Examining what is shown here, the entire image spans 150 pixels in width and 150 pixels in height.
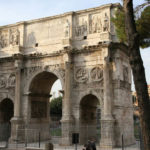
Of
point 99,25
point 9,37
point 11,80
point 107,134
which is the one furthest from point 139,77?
point 9,37

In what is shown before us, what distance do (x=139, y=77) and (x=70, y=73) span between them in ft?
35.5

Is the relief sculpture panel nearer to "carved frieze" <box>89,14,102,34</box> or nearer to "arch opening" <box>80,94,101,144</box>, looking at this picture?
"carved frieze" <box>89,14,102,34</box>

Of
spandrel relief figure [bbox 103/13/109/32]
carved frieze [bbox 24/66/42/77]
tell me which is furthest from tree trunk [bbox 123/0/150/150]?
carved frieze [bbox 24/66/42/77]

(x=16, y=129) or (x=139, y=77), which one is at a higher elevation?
(x=139, y=77)

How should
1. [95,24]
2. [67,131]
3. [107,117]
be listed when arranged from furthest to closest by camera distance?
[95,24], [67,131], [107,117]

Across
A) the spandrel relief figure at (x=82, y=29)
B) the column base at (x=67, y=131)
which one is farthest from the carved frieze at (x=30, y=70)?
the column base at (x=67, y=131)

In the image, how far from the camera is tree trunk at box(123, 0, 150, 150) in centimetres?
666

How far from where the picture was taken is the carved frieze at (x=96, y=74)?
16.9 m

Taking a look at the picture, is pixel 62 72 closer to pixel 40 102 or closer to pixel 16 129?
pixel 40 102

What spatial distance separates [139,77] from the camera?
22.7 ft

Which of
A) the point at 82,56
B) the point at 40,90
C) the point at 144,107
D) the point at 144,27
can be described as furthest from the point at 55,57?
the point at 144,107

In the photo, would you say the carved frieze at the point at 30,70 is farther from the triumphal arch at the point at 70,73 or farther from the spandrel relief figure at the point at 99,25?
the spandrel relief figure at the point at 99,25

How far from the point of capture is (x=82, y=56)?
17578 mm

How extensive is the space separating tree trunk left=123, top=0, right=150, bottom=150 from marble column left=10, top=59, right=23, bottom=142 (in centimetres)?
1290
